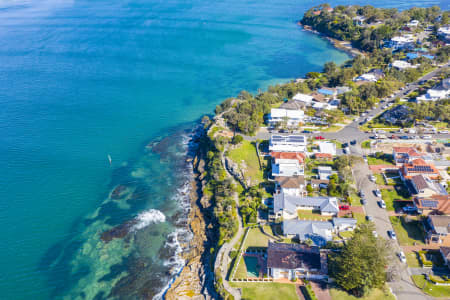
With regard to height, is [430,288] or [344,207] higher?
[344,207]


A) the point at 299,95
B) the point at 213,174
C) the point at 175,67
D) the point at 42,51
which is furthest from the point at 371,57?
the point at 42,51

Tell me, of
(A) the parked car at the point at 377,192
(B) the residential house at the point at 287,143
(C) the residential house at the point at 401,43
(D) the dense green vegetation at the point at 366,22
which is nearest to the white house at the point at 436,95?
(B) the residential house at the point at 287,143

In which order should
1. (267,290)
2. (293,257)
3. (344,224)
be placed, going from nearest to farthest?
(267,290), (293,257), (344,224)

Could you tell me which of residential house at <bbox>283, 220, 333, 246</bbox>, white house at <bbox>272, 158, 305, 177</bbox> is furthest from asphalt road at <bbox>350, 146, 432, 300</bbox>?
white house at <bbox>272, 158, 305, 177</bbox>

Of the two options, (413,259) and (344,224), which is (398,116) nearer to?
(344,224)

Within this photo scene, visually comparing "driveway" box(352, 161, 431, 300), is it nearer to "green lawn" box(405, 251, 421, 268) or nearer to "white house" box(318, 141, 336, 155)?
"green lawn" box(405, 251, 421, 268)

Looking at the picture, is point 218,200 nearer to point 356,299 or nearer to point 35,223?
point 356,299

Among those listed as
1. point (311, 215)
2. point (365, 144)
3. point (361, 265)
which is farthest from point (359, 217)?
point (365, 144)
